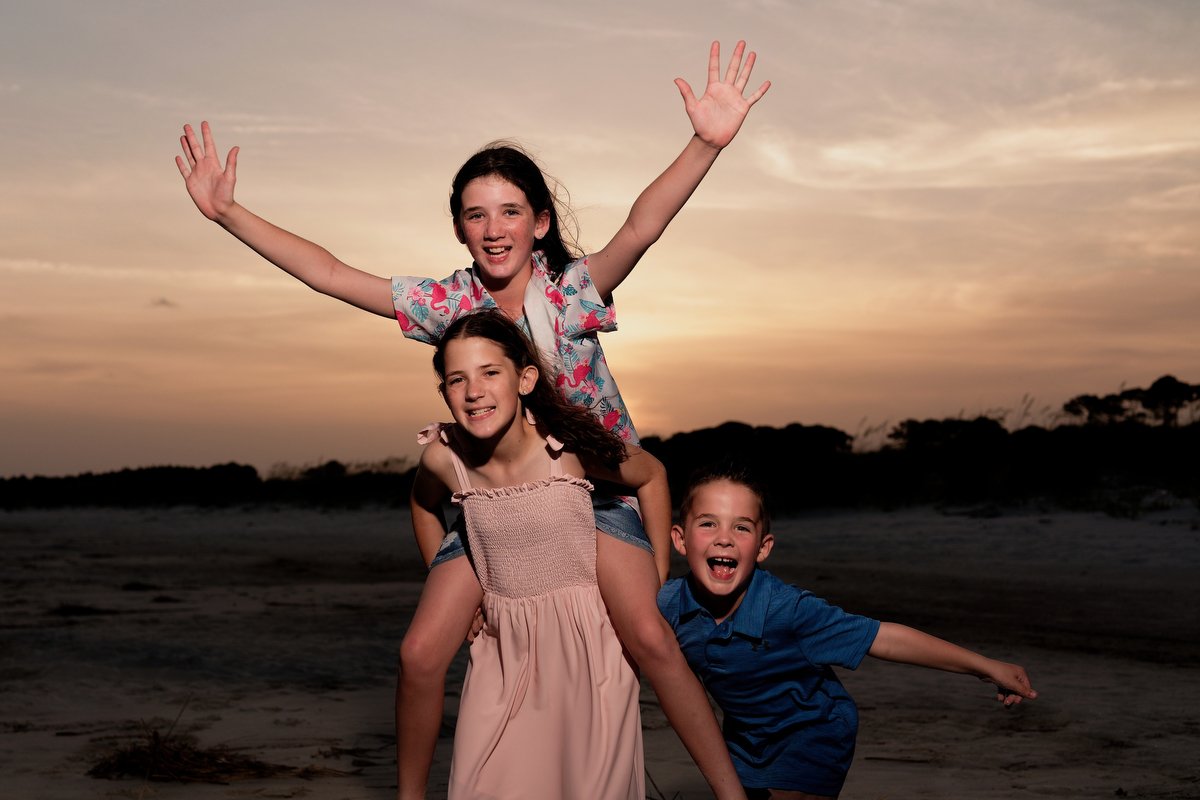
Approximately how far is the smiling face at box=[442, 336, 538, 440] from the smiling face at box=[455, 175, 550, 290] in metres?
0.36

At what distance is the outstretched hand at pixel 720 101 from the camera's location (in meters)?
4.11

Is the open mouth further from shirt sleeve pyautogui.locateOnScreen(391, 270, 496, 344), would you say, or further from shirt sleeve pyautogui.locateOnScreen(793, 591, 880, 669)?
shirt sleeve pyautogui.locateOnScreen(391, 270, 496, 344)

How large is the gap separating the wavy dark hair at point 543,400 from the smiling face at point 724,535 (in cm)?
29

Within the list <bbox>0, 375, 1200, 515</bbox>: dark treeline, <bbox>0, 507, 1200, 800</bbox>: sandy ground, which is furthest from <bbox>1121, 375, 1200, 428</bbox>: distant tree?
<bbox>0, 507, 1200, 800</bbox>: sandy ground

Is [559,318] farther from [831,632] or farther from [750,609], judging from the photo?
[831,632]

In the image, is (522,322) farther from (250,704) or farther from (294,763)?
(250,704)

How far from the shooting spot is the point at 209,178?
4570mm

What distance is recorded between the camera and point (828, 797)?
4.20 metres

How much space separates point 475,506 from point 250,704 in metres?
4.33

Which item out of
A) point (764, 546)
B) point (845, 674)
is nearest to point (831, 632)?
point (764, 546)

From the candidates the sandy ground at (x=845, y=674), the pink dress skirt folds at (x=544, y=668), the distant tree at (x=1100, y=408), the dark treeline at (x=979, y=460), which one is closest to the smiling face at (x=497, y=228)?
the pink dress skirt folds at (x=544, y=668)

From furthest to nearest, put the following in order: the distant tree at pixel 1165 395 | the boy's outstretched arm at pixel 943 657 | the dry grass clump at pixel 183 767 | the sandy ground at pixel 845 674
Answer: the distant tree at pixel 1165 395 < the sandy ground at pixel 845 674 < the dry grass clump at pixel 183 767 < the boy's outstretched arm at pixel 943 657

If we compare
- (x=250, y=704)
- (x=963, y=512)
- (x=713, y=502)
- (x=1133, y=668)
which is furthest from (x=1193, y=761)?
(x=963, y=512)

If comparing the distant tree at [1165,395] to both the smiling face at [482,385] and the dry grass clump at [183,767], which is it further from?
the smiling face at [482,385]
